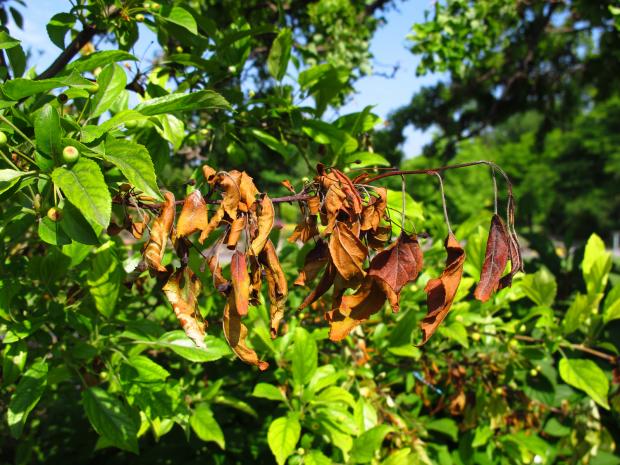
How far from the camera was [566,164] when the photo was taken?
36.6m

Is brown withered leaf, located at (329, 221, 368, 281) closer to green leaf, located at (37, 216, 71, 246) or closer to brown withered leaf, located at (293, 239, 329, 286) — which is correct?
brown withered leaf, located at (293, 239, 329, 286)

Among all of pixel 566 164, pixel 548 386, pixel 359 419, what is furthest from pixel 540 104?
pixel 566 164

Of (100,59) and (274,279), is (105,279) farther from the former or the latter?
(274,279)

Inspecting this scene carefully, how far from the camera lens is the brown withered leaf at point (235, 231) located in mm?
723

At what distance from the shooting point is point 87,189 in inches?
28.8

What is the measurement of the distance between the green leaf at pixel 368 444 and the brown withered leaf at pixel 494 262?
821 millimetres

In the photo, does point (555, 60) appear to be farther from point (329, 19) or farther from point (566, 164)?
point (566, 164)

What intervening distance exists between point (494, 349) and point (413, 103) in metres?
5.92

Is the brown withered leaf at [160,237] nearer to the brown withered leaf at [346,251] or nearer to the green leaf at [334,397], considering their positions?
the brown withered leaf at [346,251]

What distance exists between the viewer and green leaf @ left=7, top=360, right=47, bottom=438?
112cm

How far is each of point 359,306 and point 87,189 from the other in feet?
1.36

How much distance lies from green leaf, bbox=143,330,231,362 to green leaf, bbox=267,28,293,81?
791 mm

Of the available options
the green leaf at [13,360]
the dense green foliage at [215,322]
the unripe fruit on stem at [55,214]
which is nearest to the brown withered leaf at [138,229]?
the dense green foliage at [215,322]

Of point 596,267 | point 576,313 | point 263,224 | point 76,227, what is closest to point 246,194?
point 263,224
